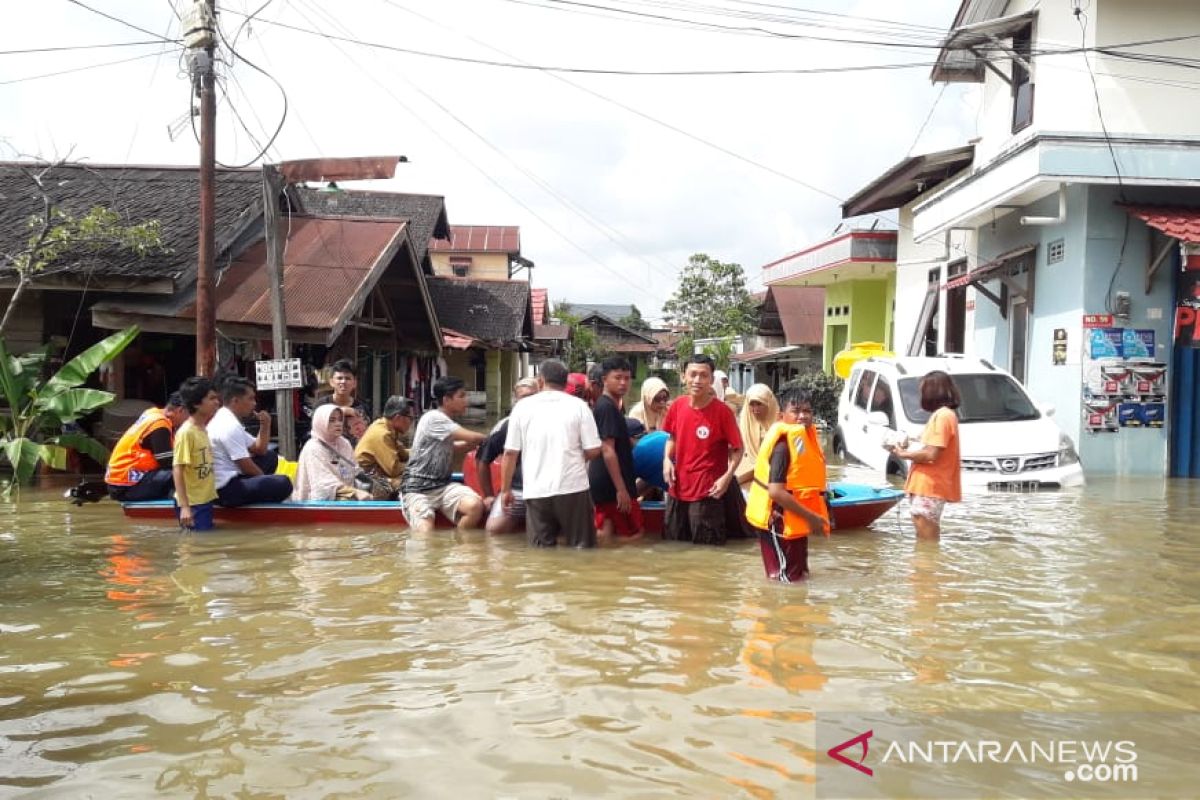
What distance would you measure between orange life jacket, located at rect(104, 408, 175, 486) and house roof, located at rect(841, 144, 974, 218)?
1748cm

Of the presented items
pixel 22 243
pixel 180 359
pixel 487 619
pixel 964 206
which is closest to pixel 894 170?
pixel 964 206

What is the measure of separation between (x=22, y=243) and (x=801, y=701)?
13799mm

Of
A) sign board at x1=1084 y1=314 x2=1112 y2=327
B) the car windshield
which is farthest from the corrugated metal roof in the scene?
sign board at x1=1084 y1=314 x2=1112 y2=327

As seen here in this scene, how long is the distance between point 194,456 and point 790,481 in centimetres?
536

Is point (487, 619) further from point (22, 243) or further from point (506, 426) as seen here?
point (22, 243)

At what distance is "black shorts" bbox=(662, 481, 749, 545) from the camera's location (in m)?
8.23

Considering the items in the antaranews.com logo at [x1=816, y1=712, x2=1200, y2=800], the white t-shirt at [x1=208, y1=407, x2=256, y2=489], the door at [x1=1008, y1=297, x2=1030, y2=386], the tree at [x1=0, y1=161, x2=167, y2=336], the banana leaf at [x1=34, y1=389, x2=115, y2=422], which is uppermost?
the tree at [x1=0, y1=161, x2=167, y2=336]

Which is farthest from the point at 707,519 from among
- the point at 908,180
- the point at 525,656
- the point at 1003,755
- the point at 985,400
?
the point at 908,180

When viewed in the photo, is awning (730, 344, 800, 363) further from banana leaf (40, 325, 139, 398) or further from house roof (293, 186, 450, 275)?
banana leaf (40, 325, 139, 398)

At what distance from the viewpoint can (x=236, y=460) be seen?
9469 millimetres

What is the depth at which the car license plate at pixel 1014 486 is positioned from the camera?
1177 cm

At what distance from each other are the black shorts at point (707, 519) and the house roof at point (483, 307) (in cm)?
1904

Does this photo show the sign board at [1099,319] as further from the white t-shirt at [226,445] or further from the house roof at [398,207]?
the house roof at [398,207]

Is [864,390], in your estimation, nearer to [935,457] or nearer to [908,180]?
[935,457]
